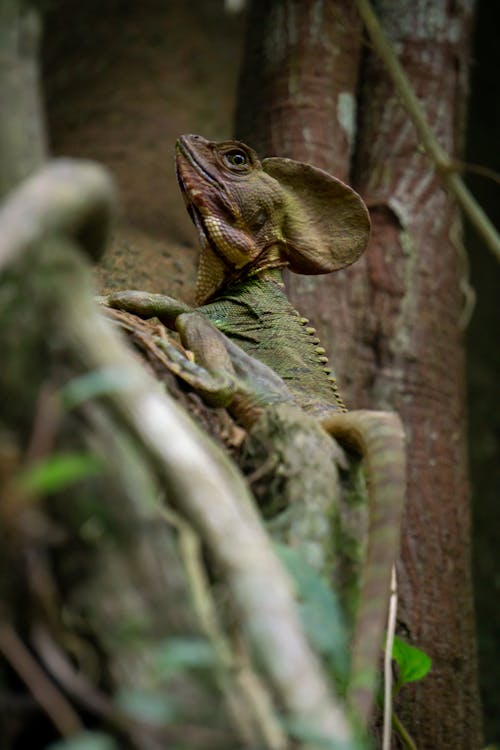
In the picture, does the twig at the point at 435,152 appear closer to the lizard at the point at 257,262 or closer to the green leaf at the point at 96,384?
the lizard at the point at 257,262

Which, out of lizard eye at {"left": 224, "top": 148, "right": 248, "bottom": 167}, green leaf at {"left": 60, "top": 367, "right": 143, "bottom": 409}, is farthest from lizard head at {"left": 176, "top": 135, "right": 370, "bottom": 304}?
green leaf at {"left": 60, "top": 367, "right": 143, "bottom": 409}

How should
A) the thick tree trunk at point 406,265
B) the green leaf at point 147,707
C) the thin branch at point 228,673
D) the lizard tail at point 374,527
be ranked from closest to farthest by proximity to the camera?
the green leaf at point 147,707, the thin branch at point 228,673, the lizard tail at point 374,527, the thick tree trunk at point 406,265

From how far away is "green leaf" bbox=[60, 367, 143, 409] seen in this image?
74.2 inches

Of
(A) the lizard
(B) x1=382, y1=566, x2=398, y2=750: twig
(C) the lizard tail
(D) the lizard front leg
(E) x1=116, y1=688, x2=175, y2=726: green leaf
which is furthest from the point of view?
(D) the lizard front leg

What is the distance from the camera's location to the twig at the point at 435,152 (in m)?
3.00

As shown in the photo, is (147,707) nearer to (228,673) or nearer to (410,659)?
(228,673)

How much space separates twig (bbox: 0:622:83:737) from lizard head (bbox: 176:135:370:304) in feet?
8.40

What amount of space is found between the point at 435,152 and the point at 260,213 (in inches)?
45.3

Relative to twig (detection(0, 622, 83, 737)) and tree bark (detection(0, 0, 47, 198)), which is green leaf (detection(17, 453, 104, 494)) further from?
tree bark (detection(0, 0, 47, 198))

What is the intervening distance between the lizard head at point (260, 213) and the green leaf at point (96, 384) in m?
2.27

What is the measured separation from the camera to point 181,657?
68.9 inches

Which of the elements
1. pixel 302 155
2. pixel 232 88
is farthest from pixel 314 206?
pixel 232 88

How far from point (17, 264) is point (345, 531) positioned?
4.12 feet

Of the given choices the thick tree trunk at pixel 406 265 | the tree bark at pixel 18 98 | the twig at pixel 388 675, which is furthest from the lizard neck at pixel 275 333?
the tree bark at pixel 18 98
